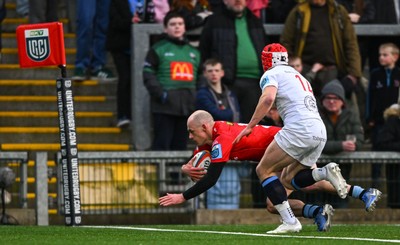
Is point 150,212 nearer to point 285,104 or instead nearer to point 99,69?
point 99,69

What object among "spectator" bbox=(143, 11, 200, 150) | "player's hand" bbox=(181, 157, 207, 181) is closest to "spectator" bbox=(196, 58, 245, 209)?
"spectator" bbox=(143, 11, 200, 150)

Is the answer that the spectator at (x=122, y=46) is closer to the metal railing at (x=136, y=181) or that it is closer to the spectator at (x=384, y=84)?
the metal railing at (x=136, y=181)

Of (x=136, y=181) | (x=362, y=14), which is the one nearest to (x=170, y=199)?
(x=136, y=181)

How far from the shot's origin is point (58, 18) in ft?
78.7

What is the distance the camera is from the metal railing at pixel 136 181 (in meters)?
21.0

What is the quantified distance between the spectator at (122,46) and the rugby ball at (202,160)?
6410 mm

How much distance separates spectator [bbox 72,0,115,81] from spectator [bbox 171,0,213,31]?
1119mm

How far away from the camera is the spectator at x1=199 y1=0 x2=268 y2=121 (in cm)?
2203

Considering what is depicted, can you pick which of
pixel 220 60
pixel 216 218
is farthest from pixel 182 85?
pixel 216 218

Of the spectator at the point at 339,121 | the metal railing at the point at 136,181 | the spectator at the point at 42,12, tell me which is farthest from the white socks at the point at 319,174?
the spectator at the point at 42,12

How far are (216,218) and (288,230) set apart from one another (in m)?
5.04

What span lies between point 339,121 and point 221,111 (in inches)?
64.0

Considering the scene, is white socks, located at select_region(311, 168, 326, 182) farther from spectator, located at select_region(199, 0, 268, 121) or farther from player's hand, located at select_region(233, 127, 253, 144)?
spectator, located at select_region(199, 0, 268, 121)

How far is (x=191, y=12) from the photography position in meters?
23.0
